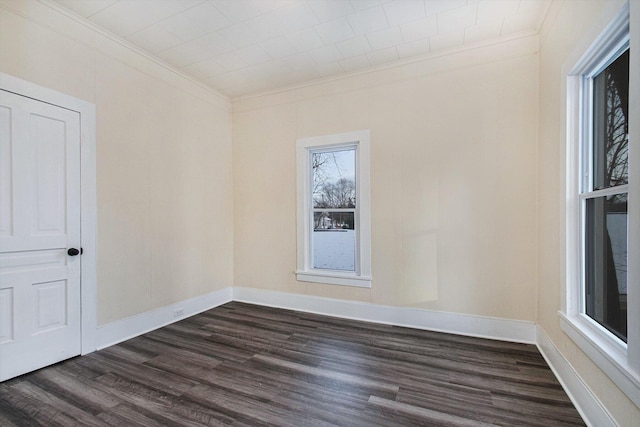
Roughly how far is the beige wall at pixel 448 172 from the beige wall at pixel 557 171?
18 centimetres

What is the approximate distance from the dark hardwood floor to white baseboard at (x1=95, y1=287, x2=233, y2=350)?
101mm

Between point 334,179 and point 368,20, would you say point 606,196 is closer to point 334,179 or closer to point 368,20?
point 368,20

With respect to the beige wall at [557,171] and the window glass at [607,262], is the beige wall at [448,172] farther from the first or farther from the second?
the window glass at [607,262]

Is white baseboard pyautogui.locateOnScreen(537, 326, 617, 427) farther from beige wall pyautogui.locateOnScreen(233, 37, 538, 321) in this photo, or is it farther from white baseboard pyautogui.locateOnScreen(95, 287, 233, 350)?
white baseboard pyautogui.locateOnScreen(95, 287, 233, 350)

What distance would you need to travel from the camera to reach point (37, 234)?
237 cm

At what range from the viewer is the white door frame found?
2625mm

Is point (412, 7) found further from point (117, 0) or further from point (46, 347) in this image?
point (46, 347)

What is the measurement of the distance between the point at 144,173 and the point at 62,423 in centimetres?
222

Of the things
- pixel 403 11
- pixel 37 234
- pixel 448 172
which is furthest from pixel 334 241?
pixel 37 234

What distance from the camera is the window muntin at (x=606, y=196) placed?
5.18 ft

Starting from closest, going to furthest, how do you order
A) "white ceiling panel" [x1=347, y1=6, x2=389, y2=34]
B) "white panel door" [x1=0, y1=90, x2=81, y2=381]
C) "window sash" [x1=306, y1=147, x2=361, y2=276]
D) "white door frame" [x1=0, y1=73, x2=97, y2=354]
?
"white panel door" [x1=0, y1=90, x2=81, y2=381]
"white ceiling panel" [x1=347, y1=6, x2=389, y2=34]
"white door frame" [x1=0, y1=73, x2=97, y2=354]
"window sash" [x1=306, y1=147, x2=361, y2=276]

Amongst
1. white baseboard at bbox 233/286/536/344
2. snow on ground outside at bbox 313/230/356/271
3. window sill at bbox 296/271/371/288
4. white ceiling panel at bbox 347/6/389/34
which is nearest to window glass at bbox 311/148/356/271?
snow on ground outside at bbox 313/230/356/271

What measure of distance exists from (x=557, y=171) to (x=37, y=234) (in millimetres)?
4162

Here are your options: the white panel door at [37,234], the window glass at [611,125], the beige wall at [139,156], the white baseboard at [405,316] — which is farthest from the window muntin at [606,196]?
the white panel door at [37,234]
